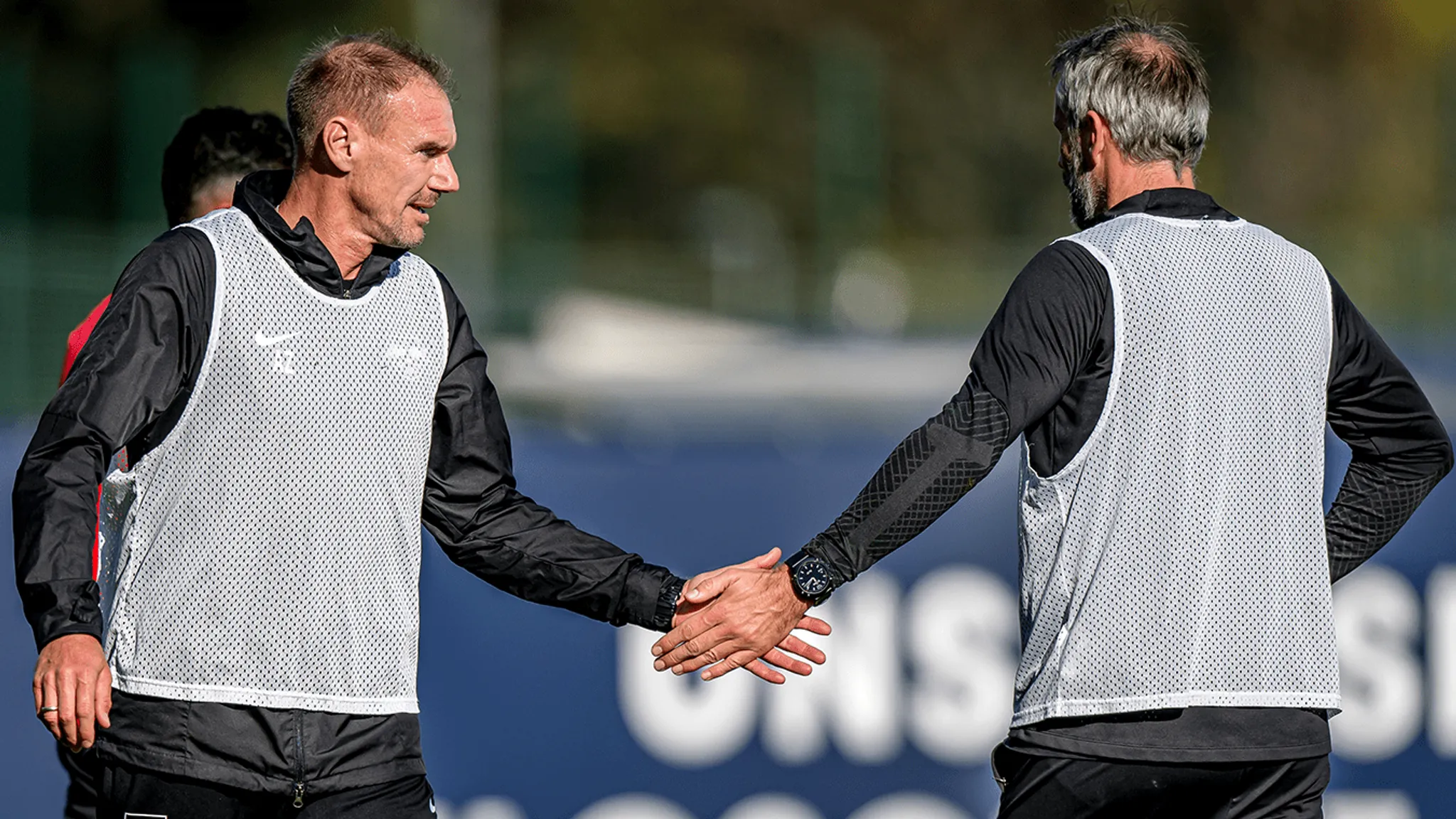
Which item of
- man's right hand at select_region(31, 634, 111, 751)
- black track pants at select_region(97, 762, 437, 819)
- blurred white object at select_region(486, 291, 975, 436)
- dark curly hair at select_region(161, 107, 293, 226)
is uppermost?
dark curly hair at select_region(161, 107, 293, 226)

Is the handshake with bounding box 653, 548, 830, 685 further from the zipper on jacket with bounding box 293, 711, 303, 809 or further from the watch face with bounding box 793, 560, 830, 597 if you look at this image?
the zipper on jacket with bounding box 293, 711, 303, 809

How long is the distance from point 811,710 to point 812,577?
2044 millimetres

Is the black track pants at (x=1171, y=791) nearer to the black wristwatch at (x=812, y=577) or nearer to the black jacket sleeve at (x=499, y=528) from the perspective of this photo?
the black wristwatch at (x=812, y=577)

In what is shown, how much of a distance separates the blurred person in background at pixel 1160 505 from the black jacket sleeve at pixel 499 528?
70 centimetres

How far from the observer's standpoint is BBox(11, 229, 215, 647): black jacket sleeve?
2.99 metres

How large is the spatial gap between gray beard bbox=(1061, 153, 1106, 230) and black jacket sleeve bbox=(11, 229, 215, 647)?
5.59 ft

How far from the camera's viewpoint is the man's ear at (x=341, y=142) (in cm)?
353

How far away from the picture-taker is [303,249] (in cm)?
337

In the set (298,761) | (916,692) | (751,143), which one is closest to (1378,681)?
(916,692)

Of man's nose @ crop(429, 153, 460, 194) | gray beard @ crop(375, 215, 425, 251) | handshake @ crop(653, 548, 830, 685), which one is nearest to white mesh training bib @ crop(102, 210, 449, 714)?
gray beard @ crop(375, 215, 425, 251)

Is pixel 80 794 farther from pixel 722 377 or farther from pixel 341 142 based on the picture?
pixel 722 377

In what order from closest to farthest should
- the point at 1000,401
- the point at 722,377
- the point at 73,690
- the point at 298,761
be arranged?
the point at 73,690 < the point at 298,761 < the point at 1000,401 < the point at 722,377

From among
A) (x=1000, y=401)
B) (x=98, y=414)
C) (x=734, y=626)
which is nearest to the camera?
Answer: (x=98, y=414)

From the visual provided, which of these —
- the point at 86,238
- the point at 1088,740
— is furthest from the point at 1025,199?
the point at 1088,740
